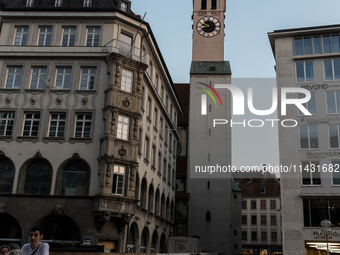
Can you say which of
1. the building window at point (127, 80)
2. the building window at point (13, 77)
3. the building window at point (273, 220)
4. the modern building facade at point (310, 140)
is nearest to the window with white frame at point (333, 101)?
the modern building facade at point (310, 140)

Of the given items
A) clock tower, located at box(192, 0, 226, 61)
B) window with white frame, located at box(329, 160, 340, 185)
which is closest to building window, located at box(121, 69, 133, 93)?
window with white frame, located at box(329, 160, 340, 185)

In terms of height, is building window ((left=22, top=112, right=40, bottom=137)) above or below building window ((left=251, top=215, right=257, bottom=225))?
above

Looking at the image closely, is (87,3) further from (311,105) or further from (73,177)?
(311,105)

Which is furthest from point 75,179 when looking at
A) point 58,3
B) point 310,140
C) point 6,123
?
point 310,140

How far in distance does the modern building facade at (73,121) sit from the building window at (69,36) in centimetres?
9

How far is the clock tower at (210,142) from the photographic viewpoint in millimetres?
55344

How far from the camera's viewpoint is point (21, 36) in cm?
3247

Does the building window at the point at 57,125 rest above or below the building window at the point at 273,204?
below

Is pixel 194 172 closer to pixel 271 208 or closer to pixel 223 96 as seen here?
pixel 223 96

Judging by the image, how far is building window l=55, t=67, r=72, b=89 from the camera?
1221 inches

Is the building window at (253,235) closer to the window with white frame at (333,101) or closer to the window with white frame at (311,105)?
the window with white frame at (311,105)

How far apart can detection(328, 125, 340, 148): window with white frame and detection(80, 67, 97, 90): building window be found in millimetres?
20113

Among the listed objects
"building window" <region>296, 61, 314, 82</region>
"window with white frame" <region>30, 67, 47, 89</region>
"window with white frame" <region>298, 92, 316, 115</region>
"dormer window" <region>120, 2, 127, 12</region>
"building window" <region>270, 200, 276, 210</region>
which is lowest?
"building window" <region>270, 200, 276, 210</region>

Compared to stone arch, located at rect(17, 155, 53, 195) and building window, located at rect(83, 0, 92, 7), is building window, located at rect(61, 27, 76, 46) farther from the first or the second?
stone arch, located at rect(17, 155, 53, 195)
